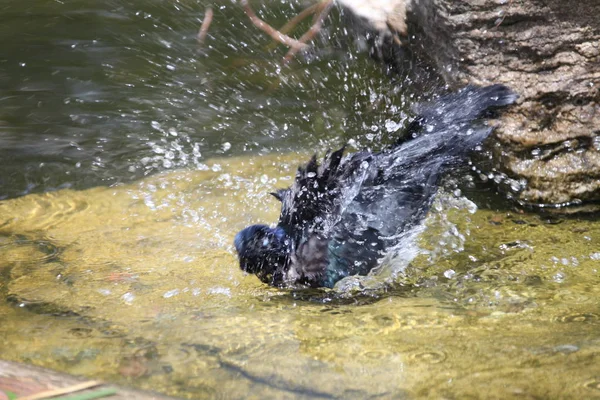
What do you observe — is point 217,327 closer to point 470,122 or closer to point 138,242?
point 138,242

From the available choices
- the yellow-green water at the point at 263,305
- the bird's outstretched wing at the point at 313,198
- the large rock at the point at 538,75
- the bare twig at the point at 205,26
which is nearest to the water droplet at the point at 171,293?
the yellow-green water at the point at 263,305

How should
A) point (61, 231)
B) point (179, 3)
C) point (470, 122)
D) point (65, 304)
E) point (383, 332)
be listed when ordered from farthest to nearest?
point (179, 3), point (61, 231), point (470, 122), point (65, 304), point (383, 332)

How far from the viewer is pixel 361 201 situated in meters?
2.98

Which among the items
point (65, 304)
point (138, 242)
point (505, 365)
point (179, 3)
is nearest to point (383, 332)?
point (505, 365)

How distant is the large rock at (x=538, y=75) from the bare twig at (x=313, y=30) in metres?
1.20

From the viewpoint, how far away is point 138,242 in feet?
10.7

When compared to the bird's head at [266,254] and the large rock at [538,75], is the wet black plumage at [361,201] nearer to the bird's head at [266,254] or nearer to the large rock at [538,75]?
the bird's head at [266,254]

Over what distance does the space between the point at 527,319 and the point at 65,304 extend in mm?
1829

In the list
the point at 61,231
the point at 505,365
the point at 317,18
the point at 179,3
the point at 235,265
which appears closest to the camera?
the point at 505,365

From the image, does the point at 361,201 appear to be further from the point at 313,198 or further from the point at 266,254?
the point at 266,254

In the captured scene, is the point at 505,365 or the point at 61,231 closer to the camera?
the point at 505,365

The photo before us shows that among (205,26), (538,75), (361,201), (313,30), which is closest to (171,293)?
(361,201)

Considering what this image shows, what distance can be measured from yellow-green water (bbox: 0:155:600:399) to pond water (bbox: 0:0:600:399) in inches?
0.4

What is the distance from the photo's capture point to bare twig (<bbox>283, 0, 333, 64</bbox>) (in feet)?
14.5
